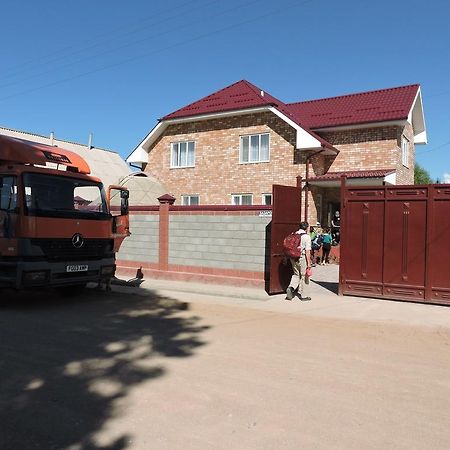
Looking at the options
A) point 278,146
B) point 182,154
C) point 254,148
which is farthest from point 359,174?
point 182,154

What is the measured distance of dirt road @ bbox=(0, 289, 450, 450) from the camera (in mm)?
3877

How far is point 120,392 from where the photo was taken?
4820mm

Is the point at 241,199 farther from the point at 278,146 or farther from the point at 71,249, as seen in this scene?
the point at 71,249

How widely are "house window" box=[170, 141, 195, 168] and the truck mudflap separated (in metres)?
13.7

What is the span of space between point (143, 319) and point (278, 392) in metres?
4.16

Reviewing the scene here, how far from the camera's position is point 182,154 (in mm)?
23766

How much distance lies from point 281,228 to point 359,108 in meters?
12.2

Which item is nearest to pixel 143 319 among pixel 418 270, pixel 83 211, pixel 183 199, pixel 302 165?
pixel 83 211

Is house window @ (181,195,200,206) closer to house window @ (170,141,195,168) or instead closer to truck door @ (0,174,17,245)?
house window @ (170,141,195,168)

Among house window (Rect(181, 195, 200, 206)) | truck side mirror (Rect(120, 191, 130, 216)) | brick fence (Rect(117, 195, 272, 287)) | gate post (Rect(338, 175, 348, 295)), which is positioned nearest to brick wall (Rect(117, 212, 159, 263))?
brick fence (Rect(117, 195, 272, 287))

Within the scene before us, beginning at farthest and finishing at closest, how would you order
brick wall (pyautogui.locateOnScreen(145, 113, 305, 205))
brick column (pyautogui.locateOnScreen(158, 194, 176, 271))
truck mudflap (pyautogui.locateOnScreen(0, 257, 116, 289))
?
brick wall (pyautogui.locateOnScreen(145, 113, 305, 205)) < brick column (pyautogui.locateOnScreen(158, 194, 176, 271)) < truck mudflap (pyautogui.locateOnScreen(0, 257, 116, 289))

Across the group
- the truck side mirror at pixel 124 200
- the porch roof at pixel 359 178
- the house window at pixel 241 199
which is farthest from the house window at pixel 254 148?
the truck side mirror at pixel 124 200

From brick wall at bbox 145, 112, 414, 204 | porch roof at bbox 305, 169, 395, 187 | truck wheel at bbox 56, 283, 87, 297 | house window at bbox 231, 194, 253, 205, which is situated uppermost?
brick wall at bbox 145, 112, 414, 204

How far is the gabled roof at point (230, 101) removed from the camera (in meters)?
21.3
